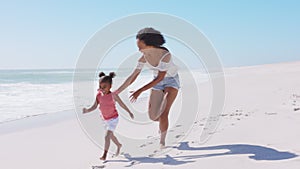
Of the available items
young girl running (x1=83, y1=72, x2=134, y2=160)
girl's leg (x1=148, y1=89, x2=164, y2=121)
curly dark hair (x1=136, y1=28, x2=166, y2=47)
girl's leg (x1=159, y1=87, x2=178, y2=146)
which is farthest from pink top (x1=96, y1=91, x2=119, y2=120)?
curly dark hair (x1=136, y1=28, x2=166, y2=47)

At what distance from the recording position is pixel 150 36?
4.21 m

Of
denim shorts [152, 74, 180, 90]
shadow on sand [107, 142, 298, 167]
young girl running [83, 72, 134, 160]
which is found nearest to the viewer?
shadow on sand [107, 142, 298, 167]

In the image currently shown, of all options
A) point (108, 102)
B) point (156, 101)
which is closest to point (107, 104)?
point (108, 102)

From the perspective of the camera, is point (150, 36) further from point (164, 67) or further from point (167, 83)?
point (167, 83)

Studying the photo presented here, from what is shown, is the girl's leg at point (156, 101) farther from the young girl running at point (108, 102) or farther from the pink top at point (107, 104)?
the pink top at point (107, 104)

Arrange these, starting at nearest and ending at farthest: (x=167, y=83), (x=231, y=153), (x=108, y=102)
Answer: (x=231, y=153)
(x=108, y=102)
(x=167, y=83)

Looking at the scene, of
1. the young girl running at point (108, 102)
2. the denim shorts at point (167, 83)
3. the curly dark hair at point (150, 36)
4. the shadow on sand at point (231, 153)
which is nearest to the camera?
the shadow on sand at point (231, 153)

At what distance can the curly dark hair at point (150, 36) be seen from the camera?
13.8ft

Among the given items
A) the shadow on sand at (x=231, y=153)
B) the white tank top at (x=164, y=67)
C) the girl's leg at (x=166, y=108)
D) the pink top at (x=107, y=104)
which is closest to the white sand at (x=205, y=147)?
the shadow on sand at (x=231, y=153)

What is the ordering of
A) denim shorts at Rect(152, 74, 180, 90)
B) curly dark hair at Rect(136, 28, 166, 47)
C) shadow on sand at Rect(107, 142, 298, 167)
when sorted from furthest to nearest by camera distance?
denim shorts at Rect(152, 74, 180, 90) < curly dark hair at Rect(136, 28, 166, 47) < shadow on sand at Rect(107, 142, 298, 167)

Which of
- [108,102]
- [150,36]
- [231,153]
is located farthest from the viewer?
[108,102]

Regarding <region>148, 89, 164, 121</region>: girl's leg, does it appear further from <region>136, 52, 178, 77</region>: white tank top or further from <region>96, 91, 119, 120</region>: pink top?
<region>96, 91, 119, 120</region>: pink top

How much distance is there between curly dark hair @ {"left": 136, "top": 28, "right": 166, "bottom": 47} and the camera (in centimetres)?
419

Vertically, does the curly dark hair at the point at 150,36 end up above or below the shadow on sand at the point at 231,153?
above
